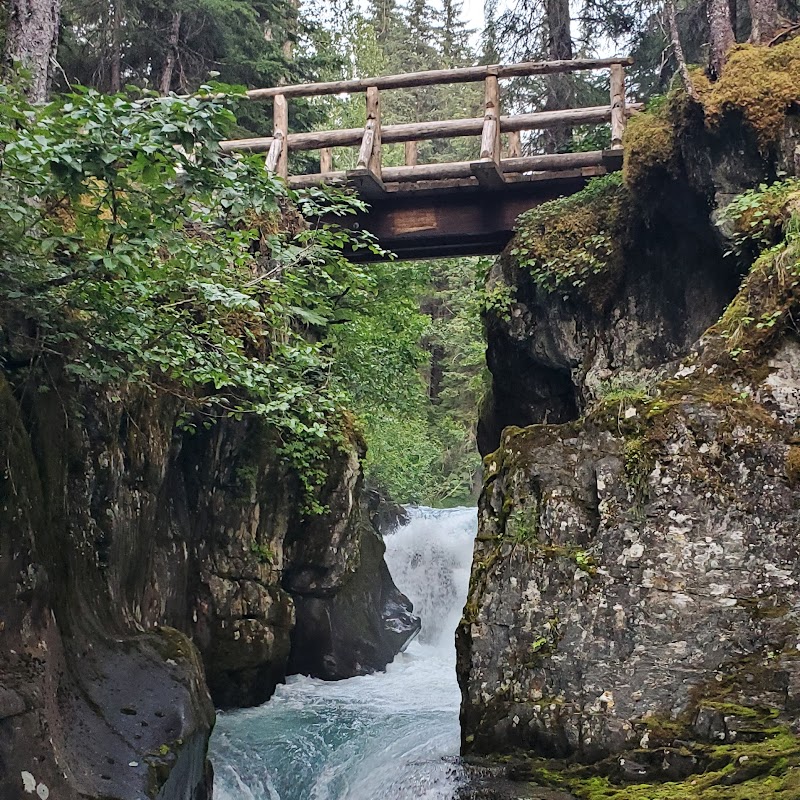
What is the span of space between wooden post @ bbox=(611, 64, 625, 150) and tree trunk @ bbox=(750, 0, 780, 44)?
5.57ft

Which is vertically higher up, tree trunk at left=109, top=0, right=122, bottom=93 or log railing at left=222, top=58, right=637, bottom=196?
tree trunk at left=109, top=0, right=122, bottom=93

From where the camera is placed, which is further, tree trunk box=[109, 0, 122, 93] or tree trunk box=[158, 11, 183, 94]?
tree trunk box=[158, 11, 183, 94]

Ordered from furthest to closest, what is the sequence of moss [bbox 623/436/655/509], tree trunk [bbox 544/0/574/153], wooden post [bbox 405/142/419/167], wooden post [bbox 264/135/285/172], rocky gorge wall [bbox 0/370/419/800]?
tree trunk [bbox 544/0/574/153]
wooden post [bbox 405/142/419/167]
wooden post [bbox 264/135/285/172]
moss [bbox 623/436/655/509]
rocky gorge wall [bbox 0/370/419/800]

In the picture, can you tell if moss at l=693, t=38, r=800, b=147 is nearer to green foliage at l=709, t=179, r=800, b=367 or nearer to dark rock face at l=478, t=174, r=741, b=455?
dark rock face at l=478, t=174, r=741, b=455

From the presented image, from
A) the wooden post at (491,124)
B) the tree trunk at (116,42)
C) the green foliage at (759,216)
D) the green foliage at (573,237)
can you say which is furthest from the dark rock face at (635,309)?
the tree trunk at (116,42)

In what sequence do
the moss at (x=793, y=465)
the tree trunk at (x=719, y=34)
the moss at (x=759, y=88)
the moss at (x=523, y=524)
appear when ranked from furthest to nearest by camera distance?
the tree trunk at (x=719, y=34), the moss at (x=759, y=88), the moss at (x=523, y=524), the moss at (x=793, y=465)

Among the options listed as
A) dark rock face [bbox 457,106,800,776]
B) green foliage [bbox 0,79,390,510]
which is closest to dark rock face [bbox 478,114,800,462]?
dark rock face [bbox 457,106,800,776]

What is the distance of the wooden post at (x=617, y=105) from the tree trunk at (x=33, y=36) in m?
7.12

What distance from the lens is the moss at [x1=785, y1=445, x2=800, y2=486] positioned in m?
5.79

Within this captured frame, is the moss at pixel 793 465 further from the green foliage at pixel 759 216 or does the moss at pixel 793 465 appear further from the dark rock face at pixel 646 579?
the green foliage at pixel 759 216

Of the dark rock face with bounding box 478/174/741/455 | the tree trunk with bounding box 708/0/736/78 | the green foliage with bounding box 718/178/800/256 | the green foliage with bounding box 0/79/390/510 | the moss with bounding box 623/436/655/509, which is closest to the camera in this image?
the green foliage with bounding box 0/79/390/510

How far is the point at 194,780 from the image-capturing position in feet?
19.8

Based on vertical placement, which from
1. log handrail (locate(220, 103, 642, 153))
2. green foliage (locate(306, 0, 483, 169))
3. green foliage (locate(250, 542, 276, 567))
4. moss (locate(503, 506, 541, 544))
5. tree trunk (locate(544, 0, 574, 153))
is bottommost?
green foliage (locate(250, 542, 276, 567))

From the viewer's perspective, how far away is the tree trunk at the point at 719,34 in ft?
31.6
